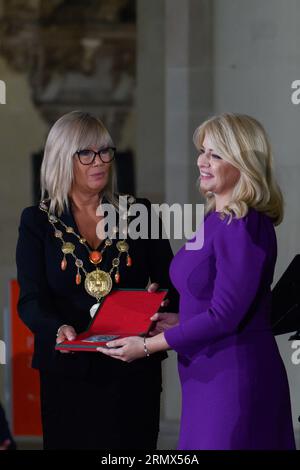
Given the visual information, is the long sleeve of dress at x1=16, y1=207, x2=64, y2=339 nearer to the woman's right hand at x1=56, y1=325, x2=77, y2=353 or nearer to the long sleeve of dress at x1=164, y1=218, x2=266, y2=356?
the woman's right hand at x1=56, y1=325, x2=77, y2=353

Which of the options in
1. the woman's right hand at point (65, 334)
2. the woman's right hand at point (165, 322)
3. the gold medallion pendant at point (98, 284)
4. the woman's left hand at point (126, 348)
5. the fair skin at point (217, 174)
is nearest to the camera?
the fair skin at point (217, 174)

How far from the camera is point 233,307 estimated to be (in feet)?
12.3

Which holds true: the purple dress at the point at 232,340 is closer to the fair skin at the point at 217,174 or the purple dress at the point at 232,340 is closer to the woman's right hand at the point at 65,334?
the fair skin at the point at 217,174

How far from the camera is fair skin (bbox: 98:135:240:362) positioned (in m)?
3.91

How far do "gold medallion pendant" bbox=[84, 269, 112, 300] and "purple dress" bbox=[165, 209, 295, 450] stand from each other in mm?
473

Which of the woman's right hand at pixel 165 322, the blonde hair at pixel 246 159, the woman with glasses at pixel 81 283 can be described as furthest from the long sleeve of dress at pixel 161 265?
the blonde hair at pixel 246 159

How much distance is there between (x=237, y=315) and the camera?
3.77 meters

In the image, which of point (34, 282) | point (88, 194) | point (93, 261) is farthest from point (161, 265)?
point (34, 282)

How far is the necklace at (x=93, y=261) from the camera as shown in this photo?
4.39 m

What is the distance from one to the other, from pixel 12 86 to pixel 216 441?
4.85 meters

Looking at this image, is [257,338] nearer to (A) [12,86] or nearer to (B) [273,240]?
(B) [273,240]

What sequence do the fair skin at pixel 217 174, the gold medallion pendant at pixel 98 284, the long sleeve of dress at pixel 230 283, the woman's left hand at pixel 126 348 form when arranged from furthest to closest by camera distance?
1. the gold medallion pendant at pixel 98 284
2. the woman's left hand at pixel 126 348
3. the fair skin at pixel 217 174
4. the long sleeve of dress at pixel 230 283

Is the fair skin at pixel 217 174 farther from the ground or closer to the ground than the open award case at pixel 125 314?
farther from the ground

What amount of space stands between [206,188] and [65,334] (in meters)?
0.75
